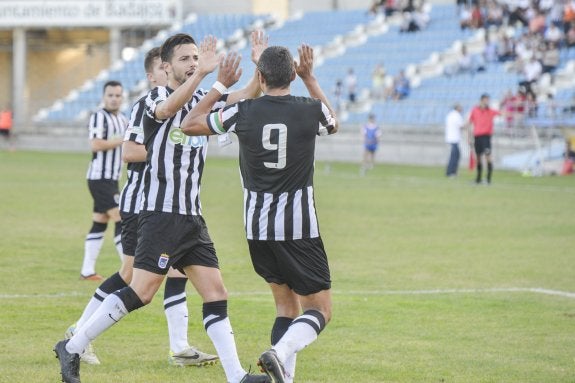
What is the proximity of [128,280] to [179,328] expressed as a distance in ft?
1.89

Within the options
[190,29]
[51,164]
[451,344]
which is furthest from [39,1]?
[451,344]

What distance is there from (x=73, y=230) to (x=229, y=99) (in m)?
11.1

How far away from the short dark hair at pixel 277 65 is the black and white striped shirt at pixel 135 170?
1322 millimetres

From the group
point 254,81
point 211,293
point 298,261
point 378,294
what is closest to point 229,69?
point 254,81

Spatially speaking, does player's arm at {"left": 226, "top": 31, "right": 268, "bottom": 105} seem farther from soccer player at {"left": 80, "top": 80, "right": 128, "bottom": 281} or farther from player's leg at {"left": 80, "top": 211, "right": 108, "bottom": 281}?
player's leg at {"left": 80, "top": 211, "right": 108, "bottom": 281}

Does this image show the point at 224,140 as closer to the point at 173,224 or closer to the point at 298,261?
the point at 173,224

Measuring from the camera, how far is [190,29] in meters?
55.0

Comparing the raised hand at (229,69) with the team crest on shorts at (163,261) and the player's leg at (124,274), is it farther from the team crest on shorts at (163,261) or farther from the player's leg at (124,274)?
the player's leg at (124,274)

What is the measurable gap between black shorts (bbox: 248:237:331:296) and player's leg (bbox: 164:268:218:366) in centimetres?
152

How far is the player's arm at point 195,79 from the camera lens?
7.03 metres

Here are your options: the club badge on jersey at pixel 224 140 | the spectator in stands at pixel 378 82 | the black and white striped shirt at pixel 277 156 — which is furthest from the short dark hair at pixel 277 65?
the spectator in stands at pixel 378 82

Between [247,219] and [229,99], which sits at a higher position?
[229,99]

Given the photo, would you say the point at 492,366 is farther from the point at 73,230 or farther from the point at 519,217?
the point at 519,217

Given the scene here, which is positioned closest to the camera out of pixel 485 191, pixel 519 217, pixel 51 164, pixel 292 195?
pixel 292 195
